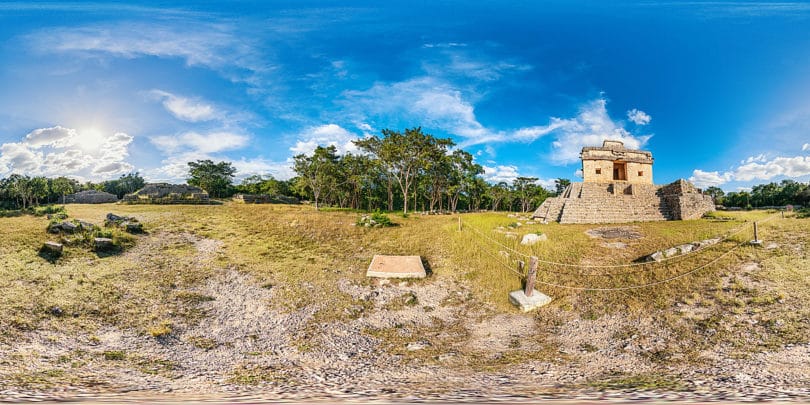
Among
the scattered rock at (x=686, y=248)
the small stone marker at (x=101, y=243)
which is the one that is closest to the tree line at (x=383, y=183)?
the small stone marker at (x=101, y=243)

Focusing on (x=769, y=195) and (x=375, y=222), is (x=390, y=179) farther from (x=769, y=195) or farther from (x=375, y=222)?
(x=769, y=195)

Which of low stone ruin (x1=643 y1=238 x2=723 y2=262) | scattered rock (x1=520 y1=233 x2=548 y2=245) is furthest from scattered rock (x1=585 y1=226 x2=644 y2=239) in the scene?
low stone ruin (x1=643 y1=238 x2=723 y2=262)

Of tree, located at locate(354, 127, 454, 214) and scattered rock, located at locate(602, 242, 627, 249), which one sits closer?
scattered rock, located at locate(602, 242, 627, 249)

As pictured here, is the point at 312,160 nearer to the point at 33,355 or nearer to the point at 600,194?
the point at 600,194

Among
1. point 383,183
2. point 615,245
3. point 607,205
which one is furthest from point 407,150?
point 615,245

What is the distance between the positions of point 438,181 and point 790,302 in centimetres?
3173

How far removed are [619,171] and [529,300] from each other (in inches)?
883

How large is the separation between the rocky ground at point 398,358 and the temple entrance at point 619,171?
60.5ft

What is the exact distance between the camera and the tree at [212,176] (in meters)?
45.4

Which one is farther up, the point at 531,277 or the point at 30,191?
the point at 30,191

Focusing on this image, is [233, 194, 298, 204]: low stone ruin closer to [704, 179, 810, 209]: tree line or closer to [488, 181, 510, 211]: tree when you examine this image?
[488, 181, 510, 211]: tree

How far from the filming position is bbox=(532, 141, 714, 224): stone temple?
59.5ft

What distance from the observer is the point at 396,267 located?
9742 mm

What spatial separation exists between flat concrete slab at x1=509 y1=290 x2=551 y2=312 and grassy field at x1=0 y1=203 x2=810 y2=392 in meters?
0.20
